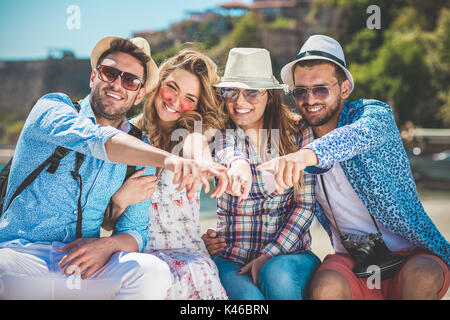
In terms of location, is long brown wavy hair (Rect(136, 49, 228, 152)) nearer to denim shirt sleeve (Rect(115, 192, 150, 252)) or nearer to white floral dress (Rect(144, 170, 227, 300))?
white floral dress (Rect(144, 170, 227, 300))

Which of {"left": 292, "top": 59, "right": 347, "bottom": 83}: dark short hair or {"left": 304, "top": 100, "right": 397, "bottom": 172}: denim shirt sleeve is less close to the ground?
{"left": 292, "top": 59, "right": 347, "bottom": 83}: dark short hair

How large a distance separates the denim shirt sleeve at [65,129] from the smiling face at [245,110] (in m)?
0.86

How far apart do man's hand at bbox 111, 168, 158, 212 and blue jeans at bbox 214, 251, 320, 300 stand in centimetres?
63

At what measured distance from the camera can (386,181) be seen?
2.36m

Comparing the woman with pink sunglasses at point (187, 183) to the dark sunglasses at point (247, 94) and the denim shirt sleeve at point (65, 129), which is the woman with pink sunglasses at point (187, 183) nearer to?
the dark sunglasses at point (247, 94)

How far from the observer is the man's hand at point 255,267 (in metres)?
2.31

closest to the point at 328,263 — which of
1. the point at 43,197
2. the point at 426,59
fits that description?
the point at 43,197

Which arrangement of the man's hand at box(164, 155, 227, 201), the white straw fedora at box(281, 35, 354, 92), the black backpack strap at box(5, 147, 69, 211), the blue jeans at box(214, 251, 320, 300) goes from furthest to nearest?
1. the white straw fedora at box(281, 35, 354, 92)
2. the blue jeans at box(214, 251, 320, 300)
3. the black backpack strap at box(5, 147, 69, 211)
4. the man's hand at box(164, 155, 227, 201)

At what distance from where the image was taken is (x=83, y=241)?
207 cm

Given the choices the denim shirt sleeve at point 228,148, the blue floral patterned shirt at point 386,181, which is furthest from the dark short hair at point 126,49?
the blue floral patterned shirt at point 386,181

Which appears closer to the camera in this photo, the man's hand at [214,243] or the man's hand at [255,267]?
the man's hand at [255,267]

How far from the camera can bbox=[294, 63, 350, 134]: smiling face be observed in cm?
253

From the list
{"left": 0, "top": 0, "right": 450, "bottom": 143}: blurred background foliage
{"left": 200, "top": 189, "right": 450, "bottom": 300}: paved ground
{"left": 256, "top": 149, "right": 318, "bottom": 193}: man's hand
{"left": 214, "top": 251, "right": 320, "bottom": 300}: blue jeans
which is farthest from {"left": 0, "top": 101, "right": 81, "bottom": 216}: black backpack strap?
{"left": 0, "top": 0, "right": 450, "bottom": 143}: blurred background foliage
